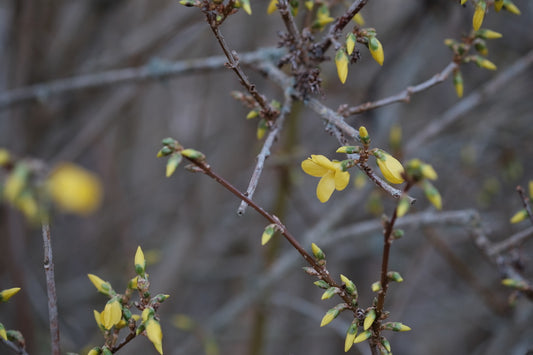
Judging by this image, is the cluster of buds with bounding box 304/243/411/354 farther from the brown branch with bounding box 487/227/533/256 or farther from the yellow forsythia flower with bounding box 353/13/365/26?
the yellow forsythia flower with bounding box 353/13/365/26

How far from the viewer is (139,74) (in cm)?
183

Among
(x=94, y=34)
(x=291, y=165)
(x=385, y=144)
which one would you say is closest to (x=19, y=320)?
(x=291, y=165)

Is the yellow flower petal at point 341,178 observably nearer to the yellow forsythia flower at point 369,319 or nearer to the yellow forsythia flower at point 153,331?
the yellow forsythia flower at point 369,319

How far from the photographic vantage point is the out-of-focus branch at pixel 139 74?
1.45 metres

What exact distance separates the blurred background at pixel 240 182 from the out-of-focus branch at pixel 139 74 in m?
0.06

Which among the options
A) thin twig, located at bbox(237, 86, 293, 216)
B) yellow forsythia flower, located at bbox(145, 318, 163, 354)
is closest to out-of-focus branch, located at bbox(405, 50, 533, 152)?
thin twig, located at bbox(237, 86, 293, 216)

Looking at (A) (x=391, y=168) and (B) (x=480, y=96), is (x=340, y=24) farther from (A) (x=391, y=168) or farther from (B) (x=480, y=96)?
(B) (x=480, y=96)

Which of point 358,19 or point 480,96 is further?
point 480,96

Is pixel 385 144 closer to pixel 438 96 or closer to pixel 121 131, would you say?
pixel 438 96

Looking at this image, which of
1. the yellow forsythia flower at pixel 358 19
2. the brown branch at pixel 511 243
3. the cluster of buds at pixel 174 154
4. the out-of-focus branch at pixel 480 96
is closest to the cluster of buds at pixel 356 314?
the cluster of buds at pixel 174 154

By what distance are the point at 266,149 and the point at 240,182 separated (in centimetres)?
233

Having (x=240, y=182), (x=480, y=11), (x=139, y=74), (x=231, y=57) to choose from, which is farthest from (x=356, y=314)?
(x=240, y=182)

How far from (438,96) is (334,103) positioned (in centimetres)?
89

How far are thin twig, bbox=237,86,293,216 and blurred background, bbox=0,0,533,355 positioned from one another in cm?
83
